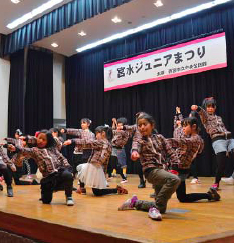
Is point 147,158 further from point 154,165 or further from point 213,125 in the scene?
point 213,125

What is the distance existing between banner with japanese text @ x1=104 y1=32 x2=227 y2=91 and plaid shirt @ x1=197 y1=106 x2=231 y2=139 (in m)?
2.87

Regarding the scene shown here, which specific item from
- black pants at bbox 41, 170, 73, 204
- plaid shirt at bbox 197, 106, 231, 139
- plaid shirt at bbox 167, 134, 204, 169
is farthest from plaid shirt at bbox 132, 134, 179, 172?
plaid shirt at bbox 197, 106, 231, 139

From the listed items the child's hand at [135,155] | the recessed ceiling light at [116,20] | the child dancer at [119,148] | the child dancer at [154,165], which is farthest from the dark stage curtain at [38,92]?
the child's hand at [135,155]

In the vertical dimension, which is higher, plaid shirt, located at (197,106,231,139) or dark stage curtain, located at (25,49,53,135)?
dark stage curtain, located at (25,49,53,135)

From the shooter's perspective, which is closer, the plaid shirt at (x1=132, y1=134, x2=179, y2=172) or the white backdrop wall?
the plaid shirt at (x1=132, y1=134, x2=179, y2=172)

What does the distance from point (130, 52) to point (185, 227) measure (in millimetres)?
7580

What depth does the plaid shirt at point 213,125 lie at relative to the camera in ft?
14.1

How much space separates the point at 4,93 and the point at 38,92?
107cm

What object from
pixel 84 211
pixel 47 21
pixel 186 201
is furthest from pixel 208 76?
pixel 84 211

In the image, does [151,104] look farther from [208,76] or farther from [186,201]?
[186,201]

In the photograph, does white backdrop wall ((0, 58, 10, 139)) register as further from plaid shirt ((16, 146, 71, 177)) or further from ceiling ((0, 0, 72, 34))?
plaid shirt ((16, 146, 71, 177))

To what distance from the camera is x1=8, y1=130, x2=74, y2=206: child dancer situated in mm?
3312

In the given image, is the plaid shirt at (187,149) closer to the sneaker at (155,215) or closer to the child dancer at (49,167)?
the sneaker at (155,215)

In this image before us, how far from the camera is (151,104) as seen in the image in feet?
28.1
